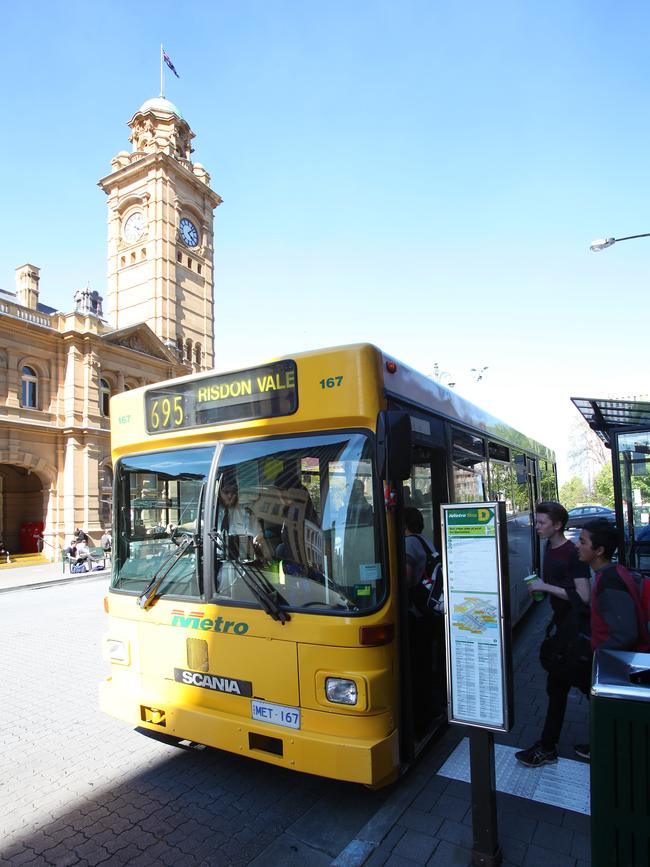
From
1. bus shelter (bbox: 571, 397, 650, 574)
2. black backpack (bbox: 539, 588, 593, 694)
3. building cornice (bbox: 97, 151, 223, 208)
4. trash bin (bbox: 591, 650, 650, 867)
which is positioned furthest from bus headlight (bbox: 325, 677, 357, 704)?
building cornice (bbox: 97, 151, 223, 208)

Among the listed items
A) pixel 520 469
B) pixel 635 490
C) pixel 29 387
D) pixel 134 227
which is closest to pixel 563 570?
pixel 520 469

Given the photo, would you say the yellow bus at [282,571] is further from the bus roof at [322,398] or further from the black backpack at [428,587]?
the black backpack at [428,587]

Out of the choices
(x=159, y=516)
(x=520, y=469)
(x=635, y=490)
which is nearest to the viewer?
(x=159, y=516)

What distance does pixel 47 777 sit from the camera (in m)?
4.05

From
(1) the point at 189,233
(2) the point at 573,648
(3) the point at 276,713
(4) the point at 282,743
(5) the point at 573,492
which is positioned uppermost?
(1) the point at 189,233

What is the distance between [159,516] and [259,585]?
1272 millimetres

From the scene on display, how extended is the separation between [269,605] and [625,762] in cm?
195

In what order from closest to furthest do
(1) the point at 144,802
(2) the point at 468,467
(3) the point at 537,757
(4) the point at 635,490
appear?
(1) the point at 144,802, (3) the point at 537,757, (2) the point at 468,467, (4) the point at 635,490

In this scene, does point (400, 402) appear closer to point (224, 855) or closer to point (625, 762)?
point (625, 762)

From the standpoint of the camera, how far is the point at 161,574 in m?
3.98

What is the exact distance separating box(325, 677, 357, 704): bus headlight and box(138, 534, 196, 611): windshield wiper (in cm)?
136

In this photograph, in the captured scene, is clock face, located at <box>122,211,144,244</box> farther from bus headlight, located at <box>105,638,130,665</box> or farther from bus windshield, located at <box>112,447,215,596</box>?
bus headlight, located at <box>105,638,130,665</box>

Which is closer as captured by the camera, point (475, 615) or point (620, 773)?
point (620, 773)

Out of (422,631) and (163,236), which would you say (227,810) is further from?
(163,236)
